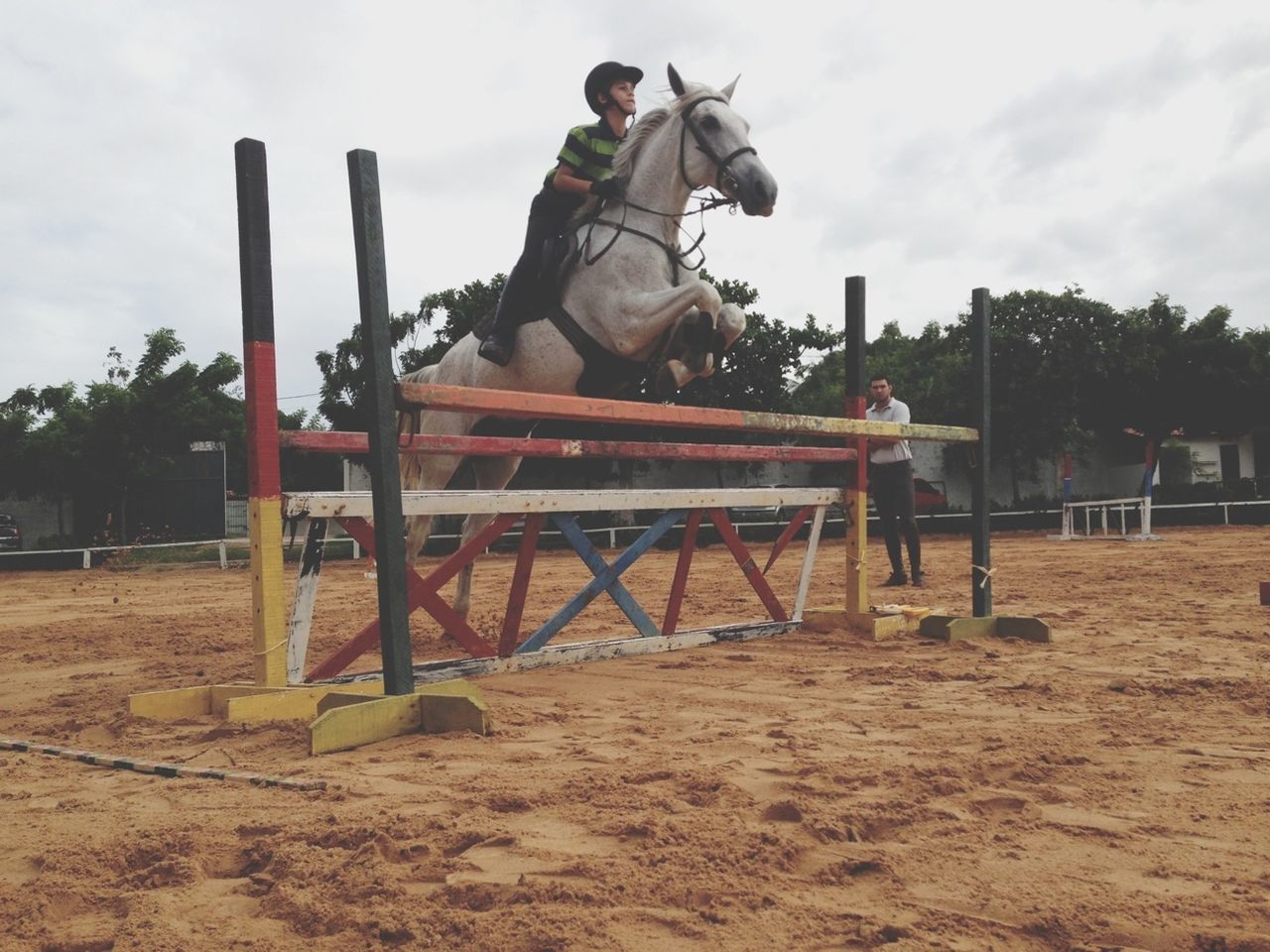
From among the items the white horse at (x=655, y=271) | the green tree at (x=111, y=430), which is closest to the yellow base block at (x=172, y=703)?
the white horse at (x=655, y=271)

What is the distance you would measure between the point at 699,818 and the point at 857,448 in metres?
3.86

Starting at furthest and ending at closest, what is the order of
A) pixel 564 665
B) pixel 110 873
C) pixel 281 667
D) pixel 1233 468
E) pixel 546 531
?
pixel 1233 468
pixel 546 531
pixel 564 665
pixel 281 667
pixel 110 873

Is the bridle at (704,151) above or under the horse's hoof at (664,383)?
above

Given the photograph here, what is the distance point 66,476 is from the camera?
789 inches

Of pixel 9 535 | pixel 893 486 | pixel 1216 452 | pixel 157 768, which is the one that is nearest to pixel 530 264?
pixel 157 768

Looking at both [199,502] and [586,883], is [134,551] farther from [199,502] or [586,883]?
[586,883]

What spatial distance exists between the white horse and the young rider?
10cm

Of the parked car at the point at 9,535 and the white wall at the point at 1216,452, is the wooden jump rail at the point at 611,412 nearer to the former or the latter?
the parked car at the point at 9,535

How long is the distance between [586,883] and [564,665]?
2.79 metres

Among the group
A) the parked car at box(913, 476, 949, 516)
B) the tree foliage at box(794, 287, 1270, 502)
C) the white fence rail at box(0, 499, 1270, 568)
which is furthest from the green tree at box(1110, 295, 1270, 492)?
the white fence rail at box(0, 499, 1270, 568)

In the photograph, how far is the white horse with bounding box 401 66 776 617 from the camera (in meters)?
4.30

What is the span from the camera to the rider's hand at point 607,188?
4746 millimetres

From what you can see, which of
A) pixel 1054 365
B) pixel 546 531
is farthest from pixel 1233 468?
pixel 546 531

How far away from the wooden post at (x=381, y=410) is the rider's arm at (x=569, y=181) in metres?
1.67
